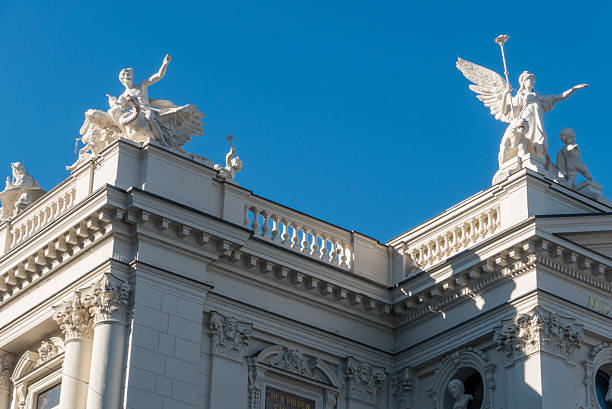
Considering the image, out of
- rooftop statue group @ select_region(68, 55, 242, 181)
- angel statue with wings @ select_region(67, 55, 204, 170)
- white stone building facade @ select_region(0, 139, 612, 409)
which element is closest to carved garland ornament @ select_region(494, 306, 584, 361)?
white stone building facade @ select_region(0, 139, 612, 409)

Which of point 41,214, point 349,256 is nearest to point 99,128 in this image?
point 41,214

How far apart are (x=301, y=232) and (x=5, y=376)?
19.9 feet

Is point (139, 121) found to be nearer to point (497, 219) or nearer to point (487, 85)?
point (497, 219)

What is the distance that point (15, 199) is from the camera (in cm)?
2662

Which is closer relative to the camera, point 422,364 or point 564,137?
point 422,364

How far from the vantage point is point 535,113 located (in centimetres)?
2612

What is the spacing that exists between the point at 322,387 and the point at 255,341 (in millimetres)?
1572

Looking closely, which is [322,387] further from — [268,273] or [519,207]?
[519,207]

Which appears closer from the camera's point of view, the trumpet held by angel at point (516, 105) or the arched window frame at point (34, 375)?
the arched window frame at point (34, 375)

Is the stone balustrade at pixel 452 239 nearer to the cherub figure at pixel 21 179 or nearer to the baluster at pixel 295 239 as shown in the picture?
the baluster at pixel 295 239

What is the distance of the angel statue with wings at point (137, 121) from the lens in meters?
23.9

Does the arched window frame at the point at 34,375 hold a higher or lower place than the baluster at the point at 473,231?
lower

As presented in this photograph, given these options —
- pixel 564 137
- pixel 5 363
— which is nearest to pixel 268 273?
pixel 5 363

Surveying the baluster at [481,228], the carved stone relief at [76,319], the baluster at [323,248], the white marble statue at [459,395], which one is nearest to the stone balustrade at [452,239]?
the baluster at [481,228]
